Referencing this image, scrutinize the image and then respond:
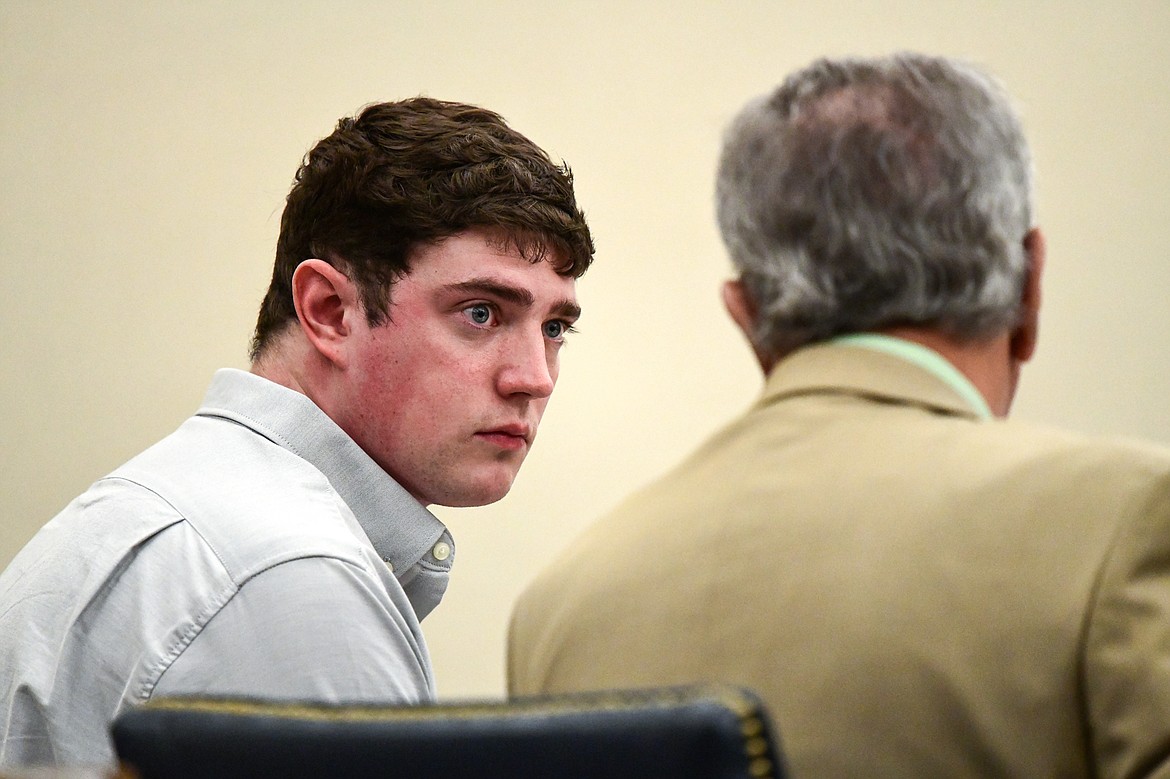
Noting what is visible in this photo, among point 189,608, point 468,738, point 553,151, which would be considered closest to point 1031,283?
point 468,738

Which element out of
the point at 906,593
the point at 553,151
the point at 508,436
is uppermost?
the point at 553,151

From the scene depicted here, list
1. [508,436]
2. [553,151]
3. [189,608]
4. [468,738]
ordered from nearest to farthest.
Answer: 1. [468,738]
2. [189,608]
3. [508,436]
4. [553,151]

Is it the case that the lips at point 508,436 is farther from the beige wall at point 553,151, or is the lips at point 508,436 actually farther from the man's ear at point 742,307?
the beige wall at point 553,151

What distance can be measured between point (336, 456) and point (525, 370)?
9.4 inches

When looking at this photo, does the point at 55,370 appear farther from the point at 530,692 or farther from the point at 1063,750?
the point at 1063,750

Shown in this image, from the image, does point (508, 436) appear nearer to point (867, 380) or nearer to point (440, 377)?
point (440, 377)

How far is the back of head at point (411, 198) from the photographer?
1463 millimetres

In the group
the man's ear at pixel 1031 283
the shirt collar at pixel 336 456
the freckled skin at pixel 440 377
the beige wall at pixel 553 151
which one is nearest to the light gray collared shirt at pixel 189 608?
the shirt collar at pixel 336 456

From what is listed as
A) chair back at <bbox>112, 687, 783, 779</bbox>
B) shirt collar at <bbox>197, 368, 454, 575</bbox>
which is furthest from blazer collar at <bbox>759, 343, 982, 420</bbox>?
shirt collar at <bbox>197, 368, 454, 575</bbox>

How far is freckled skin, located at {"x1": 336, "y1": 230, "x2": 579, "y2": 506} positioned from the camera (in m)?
1.47

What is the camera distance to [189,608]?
1.11 metres

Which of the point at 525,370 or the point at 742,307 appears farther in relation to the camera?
the point at 525,370

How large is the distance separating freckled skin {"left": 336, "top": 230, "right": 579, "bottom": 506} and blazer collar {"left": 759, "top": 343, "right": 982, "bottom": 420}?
708 millimetres

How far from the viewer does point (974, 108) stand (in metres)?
0.78
